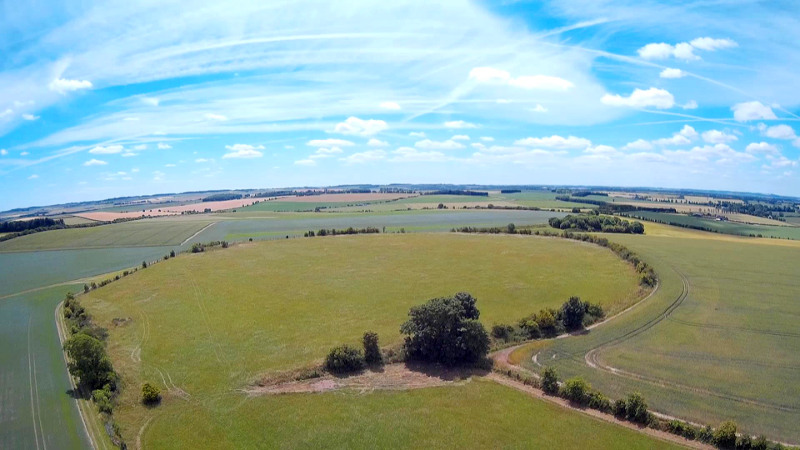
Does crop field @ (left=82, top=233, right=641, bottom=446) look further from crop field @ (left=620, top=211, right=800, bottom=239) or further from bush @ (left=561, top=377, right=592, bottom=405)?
crop field @ (left=620, top=211, right=800, bottom=239)

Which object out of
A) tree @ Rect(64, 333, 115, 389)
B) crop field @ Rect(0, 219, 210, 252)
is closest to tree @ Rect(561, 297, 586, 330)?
tree @ Rect(64, 333, 115, 389)

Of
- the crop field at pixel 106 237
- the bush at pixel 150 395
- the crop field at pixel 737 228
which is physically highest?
the crop field at pixel 106 237

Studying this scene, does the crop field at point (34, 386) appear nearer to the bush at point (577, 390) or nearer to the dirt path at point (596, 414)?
the dirt path at point (596, 414)

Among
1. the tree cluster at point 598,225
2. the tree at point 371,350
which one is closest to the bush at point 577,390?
the tree at point 371,350

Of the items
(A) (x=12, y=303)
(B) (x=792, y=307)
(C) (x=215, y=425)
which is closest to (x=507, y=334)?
(C) (x=215, y=425)

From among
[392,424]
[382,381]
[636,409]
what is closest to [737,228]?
[636,409]

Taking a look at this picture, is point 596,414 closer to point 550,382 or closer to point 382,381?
point 550,382
